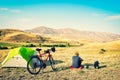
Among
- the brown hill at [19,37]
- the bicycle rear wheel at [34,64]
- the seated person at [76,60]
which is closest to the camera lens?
the bicycle rear wheel at [34,64]

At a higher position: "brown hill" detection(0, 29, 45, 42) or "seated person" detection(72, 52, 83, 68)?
"brown hill" detection(0, 29, 45, 42)

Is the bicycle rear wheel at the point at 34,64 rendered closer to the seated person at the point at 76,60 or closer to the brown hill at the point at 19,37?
the seated person at the point at 76,60

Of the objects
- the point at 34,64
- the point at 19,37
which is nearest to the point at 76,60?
the point at 34,64

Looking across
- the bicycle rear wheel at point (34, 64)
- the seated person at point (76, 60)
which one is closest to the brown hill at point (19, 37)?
the seated person at point (76, 60)

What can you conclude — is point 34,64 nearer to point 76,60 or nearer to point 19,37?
point 76,60

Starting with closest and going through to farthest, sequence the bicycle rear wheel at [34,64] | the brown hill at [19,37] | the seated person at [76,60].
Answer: the bicycle rear wheel at [34,64]
the seated person at [76,60]
the brown hill at [19,37]

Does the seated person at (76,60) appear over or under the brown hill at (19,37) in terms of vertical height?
under

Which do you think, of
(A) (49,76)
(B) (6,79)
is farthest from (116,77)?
(B) (6,79)

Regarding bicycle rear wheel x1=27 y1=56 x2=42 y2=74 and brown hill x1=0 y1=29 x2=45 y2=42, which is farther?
brown hill x1=0 y1=29 x2=45 y2=42

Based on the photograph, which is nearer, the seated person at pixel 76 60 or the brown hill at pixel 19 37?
the seated person at pixel 76 60

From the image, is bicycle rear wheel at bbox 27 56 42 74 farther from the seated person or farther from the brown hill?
the brown hill

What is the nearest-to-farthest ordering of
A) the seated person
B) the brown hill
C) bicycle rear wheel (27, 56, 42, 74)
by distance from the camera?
1. bicycle rear wheel (27, 56, 42, 74)
2. the seated person
3. the brown hill

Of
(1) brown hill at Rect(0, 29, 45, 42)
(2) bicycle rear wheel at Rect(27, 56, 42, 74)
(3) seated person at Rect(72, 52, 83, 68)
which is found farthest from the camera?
(1) brown hill at Rect(0, 29, 45, 42)

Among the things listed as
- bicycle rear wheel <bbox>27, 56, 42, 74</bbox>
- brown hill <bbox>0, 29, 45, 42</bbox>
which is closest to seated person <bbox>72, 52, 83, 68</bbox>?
bicycle rear wheel <bbox>27, 56, 42, 74</bbox>
